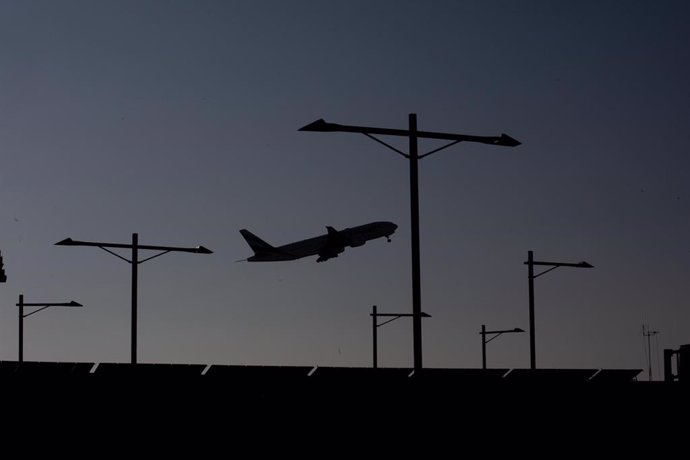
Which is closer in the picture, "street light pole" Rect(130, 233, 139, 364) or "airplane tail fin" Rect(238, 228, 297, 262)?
"street light pole" Rect(130, 233, 139, 364)

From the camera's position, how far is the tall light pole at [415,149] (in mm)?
31620

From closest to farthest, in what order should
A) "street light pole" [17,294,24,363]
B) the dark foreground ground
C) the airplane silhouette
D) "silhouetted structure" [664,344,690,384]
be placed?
the dark foreground ground, "silhouetted structure" [664,344,690,384], "street light pole" [17,294,24,363], the airplane silhouette

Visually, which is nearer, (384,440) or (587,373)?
(384,440)

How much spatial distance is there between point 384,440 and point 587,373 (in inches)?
503

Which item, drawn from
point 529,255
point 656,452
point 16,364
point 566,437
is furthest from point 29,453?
point 529,255

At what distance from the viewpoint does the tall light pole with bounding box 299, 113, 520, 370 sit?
1245 inches

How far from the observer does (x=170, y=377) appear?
104ft

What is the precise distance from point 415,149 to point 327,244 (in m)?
72.3

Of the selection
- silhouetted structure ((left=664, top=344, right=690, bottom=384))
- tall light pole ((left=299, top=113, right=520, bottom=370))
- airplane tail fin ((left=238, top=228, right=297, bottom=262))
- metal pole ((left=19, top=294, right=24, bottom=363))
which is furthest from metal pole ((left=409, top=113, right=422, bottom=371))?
airplane tail fin ((left=238, top=228, right=297, bottom=262))

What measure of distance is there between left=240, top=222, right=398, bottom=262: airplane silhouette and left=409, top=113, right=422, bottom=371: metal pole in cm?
6927

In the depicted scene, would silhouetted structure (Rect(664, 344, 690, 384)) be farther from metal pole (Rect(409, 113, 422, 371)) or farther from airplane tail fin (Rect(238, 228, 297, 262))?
airplane tail fin (Rect(238, 228, 297, 262))

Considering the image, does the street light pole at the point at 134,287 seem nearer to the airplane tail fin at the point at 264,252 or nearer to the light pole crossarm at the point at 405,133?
the light pole crossarm at the point at 405,133

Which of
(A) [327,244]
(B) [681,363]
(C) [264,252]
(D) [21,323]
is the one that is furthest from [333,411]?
(C) [264,252]

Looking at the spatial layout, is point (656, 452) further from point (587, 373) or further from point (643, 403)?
point (587, 373)
